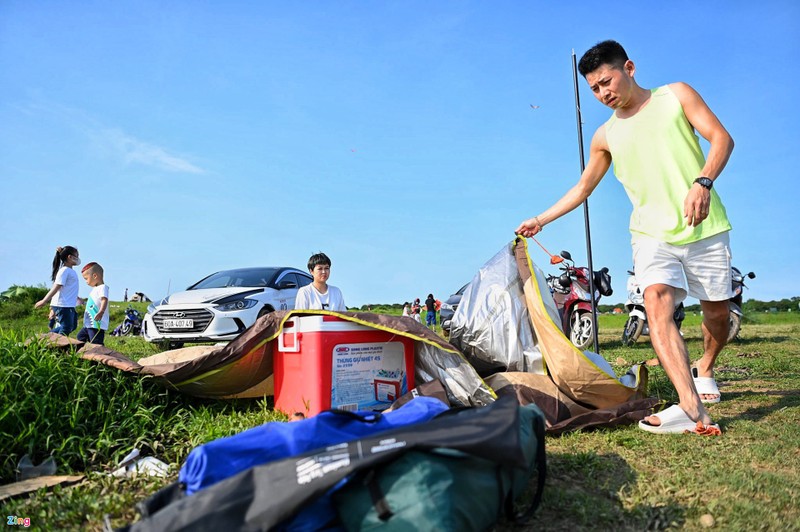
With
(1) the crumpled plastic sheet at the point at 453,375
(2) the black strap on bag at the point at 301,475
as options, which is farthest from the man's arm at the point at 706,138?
(2) the black strap on bag at the point at 301,475

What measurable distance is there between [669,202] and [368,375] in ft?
6.91

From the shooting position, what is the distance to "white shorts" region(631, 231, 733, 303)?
11.1 feet

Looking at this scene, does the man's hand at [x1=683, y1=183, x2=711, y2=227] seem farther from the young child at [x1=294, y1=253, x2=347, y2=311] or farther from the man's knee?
the young child at [x1=294, y1=253, x2=347, y2=311]

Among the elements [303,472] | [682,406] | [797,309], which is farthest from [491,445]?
[797,309]

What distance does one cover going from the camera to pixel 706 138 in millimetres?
3318

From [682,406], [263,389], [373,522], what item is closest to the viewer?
[373,522]

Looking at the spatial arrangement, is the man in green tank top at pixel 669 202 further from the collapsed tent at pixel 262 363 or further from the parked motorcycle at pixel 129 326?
the parked motorcycle at pixel 129 326

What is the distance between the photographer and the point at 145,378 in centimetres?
352

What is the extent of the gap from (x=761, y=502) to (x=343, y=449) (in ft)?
5.46

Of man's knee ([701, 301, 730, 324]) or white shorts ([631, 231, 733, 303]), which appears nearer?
white shorts ([631, 231, 733, 303])

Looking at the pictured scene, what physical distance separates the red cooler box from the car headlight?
15.3 ft

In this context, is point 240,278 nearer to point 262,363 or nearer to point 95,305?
point 95,305

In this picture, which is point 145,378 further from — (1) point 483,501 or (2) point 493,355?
(1) point 483,501

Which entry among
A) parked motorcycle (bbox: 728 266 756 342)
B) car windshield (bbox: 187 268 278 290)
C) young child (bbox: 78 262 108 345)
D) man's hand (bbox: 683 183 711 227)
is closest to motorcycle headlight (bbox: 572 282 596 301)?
parked motorcycle (bbox: 728 266 756 342)
